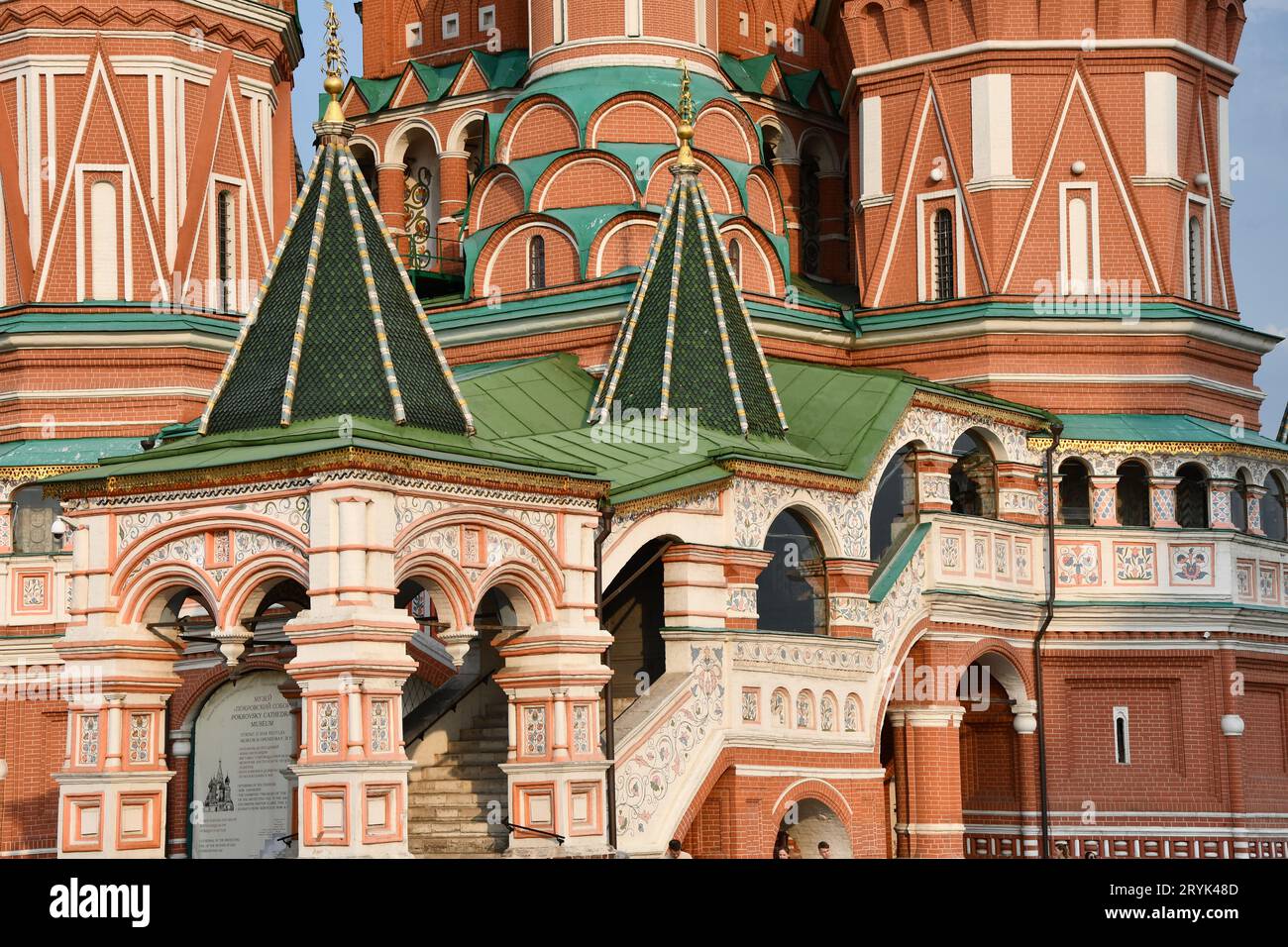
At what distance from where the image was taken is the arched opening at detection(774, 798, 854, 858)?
79.2 ft

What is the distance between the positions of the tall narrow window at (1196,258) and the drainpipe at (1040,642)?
11.6 feet

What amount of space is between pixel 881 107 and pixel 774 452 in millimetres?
8888

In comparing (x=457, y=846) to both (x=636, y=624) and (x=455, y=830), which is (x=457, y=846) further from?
(x=636, y=624)

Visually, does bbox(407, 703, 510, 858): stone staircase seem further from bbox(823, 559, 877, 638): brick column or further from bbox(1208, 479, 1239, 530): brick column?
bbox(1208, 479, 1239, 530): brick column

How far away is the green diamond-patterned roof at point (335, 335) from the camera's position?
67.4 feet

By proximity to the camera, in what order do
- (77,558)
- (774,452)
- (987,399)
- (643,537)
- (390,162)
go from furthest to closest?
(390,162), (987,399), (774,452), (643,537), (77,558)

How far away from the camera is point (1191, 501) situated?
2989 cm

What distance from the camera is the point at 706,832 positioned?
22797 mm

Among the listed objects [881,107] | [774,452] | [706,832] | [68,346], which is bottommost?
[706,832]

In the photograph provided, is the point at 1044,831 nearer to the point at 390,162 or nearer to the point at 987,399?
the point at 987,399

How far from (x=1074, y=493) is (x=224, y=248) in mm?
11178

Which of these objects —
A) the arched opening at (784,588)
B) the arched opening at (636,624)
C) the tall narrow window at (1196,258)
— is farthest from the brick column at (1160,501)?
the arched opening at (636,624)

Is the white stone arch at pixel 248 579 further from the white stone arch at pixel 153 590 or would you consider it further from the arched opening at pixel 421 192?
the arched opening at pixel 421 192

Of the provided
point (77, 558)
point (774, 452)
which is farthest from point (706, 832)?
point (77, 558)
